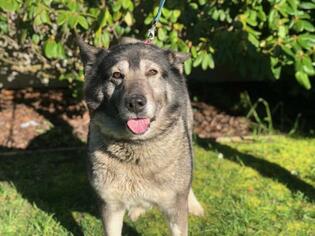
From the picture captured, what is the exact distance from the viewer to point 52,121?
664 cm

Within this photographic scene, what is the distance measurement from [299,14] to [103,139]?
202 centimetres

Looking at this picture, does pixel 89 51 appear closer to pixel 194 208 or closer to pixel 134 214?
pixel 134 214

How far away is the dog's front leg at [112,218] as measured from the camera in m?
3.75

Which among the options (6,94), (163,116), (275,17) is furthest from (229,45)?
(6,94)

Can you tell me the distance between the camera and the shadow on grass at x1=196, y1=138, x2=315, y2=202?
5094 millimetres

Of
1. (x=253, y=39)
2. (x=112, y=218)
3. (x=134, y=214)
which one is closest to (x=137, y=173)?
(x=112, y=218)

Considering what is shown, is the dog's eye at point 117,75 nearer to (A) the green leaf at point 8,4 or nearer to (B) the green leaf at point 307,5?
(A) the green leaf at point 8,4

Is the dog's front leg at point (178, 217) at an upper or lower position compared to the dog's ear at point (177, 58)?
lower

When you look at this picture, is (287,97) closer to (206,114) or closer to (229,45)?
(206,114)

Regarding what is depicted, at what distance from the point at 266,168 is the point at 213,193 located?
783mm

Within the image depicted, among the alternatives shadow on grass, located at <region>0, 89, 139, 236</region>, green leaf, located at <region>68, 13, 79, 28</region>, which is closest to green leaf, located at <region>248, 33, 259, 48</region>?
green leaf, located at <region>68, 13, 79, 28</region>

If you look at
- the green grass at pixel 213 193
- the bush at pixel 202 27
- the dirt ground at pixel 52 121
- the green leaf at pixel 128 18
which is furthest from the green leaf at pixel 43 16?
the dirt ground at pixel 52 121

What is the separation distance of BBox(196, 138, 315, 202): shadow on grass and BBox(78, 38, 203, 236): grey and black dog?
1634 millimetres

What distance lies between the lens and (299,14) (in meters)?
4.69
